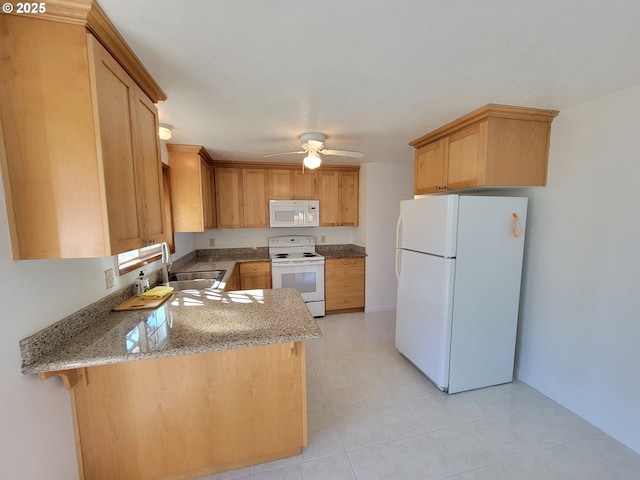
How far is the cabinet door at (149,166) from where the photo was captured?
1342mm

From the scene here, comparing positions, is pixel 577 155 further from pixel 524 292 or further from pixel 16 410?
pixel 16 410

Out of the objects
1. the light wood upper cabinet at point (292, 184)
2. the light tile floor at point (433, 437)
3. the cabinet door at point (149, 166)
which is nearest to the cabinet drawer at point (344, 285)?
the light wood upper cabinet at point (292, 184)

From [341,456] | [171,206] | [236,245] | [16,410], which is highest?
[171,206]

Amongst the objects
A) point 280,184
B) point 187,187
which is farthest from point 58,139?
point 280,184

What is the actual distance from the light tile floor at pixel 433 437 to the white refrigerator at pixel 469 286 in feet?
0.79

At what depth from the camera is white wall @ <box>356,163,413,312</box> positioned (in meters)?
3.82

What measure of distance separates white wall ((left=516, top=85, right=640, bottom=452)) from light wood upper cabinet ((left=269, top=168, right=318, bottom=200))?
2.62 meters

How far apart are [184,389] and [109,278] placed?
85cm

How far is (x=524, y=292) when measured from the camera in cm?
229

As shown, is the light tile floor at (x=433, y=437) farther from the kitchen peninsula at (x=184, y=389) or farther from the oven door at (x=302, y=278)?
the oven door at (x=302, y=278)

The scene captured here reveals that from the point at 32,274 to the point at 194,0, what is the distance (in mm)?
1268

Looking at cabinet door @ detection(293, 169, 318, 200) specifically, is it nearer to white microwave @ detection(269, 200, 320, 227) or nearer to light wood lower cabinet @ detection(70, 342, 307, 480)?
white microwave @ detection(269, 200, 320, 227)

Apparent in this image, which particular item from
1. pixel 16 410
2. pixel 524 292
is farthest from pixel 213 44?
pixel 524 292

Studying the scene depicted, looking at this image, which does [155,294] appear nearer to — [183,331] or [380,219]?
[183,331]
